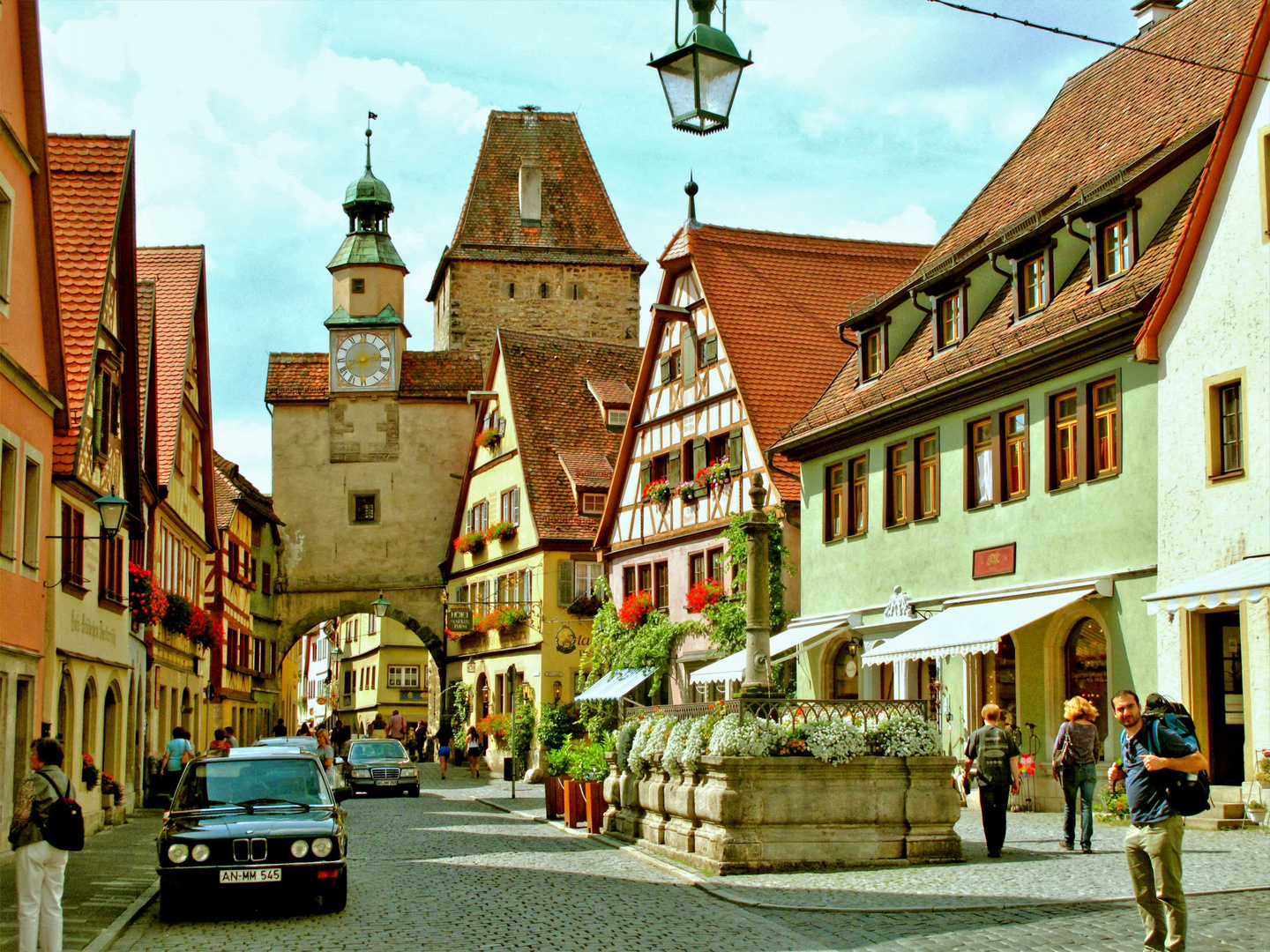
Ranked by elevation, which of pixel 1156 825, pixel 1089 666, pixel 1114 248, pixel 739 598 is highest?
pixel 1114 248

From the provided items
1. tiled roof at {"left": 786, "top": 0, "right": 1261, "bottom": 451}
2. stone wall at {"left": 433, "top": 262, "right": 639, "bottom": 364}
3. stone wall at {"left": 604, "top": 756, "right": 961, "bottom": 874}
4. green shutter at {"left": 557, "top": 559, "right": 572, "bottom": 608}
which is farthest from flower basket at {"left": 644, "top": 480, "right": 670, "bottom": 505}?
stone wall at {"left": 433, "top": 262, "right": 639, "bottom": 364}

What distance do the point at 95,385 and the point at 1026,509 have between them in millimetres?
13057

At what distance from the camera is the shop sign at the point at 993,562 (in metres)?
23.2

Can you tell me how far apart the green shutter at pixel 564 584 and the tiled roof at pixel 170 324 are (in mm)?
12434

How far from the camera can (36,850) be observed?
1075 centimetres

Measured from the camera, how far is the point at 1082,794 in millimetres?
15852

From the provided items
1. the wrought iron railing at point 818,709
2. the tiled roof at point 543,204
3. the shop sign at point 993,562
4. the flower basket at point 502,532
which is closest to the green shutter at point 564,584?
the flower basket at point 502,532

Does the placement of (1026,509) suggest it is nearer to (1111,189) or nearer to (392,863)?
(1111,189)

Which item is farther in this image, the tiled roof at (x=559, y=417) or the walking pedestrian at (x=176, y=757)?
the tiled roof at (x=559, y=417)

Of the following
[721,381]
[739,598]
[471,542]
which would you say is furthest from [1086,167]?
[471,542]

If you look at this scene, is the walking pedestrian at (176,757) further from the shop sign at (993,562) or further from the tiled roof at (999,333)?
the shop sign at (993,562)

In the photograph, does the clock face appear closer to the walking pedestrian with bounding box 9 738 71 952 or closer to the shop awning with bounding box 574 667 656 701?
the shop awning with bounding box 574 667 656 701

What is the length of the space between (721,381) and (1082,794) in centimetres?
1904

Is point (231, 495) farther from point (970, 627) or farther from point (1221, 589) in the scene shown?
point (1221, 589)
